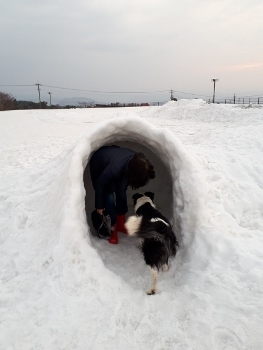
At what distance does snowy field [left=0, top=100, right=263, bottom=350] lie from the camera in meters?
2.34

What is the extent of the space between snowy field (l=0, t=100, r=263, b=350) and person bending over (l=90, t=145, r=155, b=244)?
27 centimetres

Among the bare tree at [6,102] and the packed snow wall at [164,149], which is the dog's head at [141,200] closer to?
the packed snow wall at [164,149]

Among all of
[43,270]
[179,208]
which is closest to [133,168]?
[179,208]

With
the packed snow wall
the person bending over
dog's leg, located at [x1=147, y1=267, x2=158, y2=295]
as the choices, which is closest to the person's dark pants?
the person bending over

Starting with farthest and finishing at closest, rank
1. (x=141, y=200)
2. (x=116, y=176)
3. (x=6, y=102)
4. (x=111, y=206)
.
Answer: (x=6, y=102) → (x=111, y=206) → (x=116, y=176) → (x=141, y=200)

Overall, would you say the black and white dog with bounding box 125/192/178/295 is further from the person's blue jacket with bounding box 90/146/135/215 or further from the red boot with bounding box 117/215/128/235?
the red boot with bounding box 117/215/128/235

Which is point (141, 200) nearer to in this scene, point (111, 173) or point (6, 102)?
point (111, 173)

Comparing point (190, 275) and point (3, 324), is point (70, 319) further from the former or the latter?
point (190, 275)

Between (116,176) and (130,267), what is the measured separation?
1.17 metres

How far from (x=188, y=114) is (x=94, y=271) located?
63.0ft

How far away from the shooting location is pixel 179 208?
3.72 m

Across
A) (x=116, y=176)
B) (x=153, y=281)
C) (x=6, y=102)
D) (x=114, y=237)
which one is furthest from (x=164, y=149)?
(x=6, y=102)

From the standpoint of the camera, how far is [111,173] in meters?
3.64

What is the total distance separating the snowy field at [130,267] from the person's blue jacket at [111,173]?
0.26 meters
